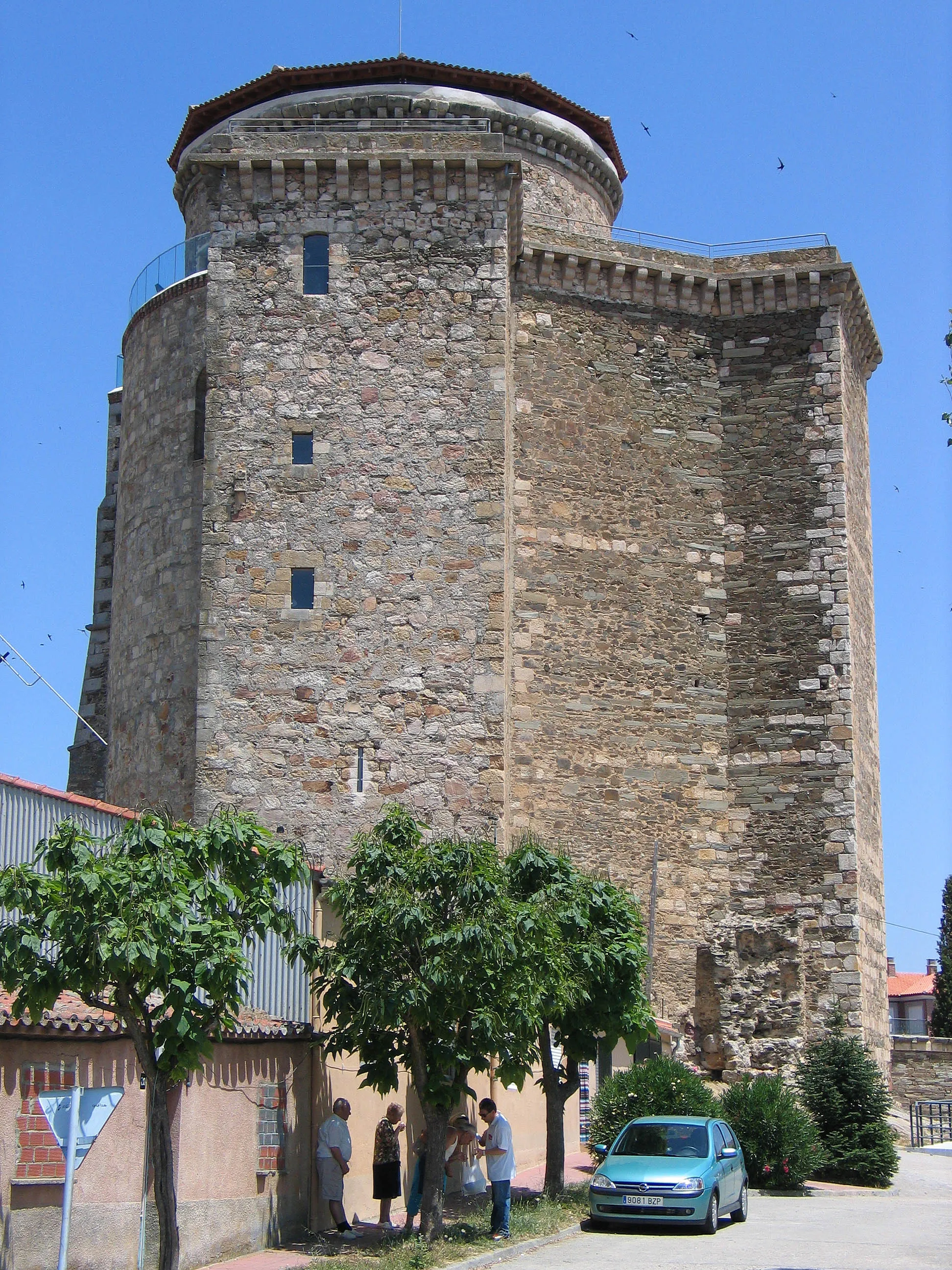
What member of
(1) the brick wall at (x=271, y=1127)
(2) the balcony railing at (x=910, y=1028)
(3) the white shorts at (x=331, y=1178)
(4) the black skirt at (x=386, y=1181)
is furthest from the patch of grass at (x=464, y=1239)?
(2) the balcony railing at (x=910, y=1028)

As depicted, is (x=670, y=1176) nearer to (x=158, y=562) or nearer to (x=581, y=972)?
(x=581, y=972)

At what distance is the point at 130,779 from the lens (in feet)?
77.4

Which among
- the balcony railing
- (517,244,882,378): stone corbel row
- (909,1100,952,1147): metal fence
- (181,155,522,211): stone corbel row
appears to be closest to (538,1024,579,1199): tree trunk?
(181,155,522,211): stone corbel row

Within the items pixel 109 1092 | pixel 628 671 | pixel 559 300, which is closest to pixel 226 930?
pixel 109 1092

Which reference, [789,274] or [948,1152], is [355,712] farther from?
[948,1152]

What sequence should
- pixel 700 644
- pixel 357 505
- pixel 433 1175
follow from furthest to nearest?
pixel 700 644
pixel 357 505
pixel 433 1175

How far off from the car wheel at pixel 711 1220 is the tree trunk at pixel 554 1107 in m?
2.33

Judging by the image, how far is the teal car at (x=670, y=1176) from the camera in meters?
15.6

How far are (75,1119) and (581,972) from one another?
8707 mm

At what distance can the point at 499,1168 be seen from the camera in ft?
48.8

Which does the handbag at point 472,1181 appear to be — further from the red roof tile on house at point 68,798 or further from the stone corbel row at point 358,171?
the stone corbel row at point 358,171

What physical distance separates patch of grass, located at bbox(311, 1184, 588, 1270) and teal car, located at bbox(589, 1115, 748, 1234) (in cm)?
61

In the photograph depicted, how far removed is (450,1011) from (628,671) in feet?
39.4

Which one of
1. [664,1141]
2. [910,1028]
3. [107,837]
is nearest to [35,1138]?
[107,837]
